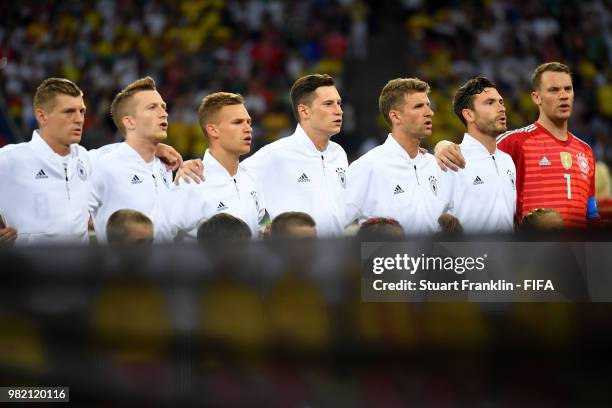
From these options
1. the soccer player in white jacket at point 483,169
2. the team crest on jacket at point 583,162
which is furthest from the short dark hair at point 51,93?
the team crest on jacket at point 583,162

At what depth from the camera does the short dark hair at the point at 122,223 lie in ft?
15.1

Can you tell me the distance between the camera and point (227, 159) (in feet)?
18.6

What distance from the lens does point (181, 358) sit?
4031 millimetres

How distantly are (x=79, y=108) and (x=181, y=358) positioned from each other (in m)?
1.93

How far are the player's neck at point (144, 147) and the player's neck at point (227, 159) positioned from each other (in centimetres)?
35

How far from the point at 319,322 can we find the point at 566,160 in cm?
234

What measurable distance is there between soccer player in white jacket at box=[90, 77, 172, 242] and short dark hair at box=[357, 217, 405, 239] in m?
1.30

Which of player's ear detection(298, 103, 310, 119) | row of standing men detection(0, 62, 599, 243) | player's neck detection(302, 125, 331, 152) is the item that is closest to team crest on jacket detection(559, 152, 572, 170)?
row of standing men detection(0, 62, 599, 243)

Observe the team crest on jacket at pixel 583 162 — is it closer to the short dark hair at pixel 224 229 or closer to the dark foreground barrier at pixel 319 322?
the dark foreground barrier at pixel 319 322

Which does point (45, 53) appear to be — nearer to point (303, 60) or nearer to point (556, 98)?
point (303, 60)

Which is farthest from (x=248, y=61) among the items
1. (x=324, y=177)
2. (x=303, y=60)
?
(x=324, y=177)

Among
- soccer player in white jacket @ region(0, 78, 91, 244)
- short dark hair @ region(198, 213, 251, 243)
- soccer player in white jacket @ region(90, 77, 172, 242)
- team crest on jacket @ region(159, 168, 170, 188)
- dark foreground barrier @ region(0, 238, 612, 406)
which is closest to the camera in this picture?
dark foreground barrier @ region(0, 238, 612, 406)

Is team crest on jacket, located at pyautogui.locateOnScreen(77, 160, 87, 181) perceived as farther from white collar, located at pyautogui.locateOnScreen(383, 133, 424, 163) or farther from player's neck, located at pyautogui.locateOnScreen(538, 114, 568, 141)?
player's neck, located at pyautogui.locateOnScreen(538, 114, 568, 141)

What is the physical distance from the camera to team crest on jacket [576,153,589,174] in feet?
19.3
